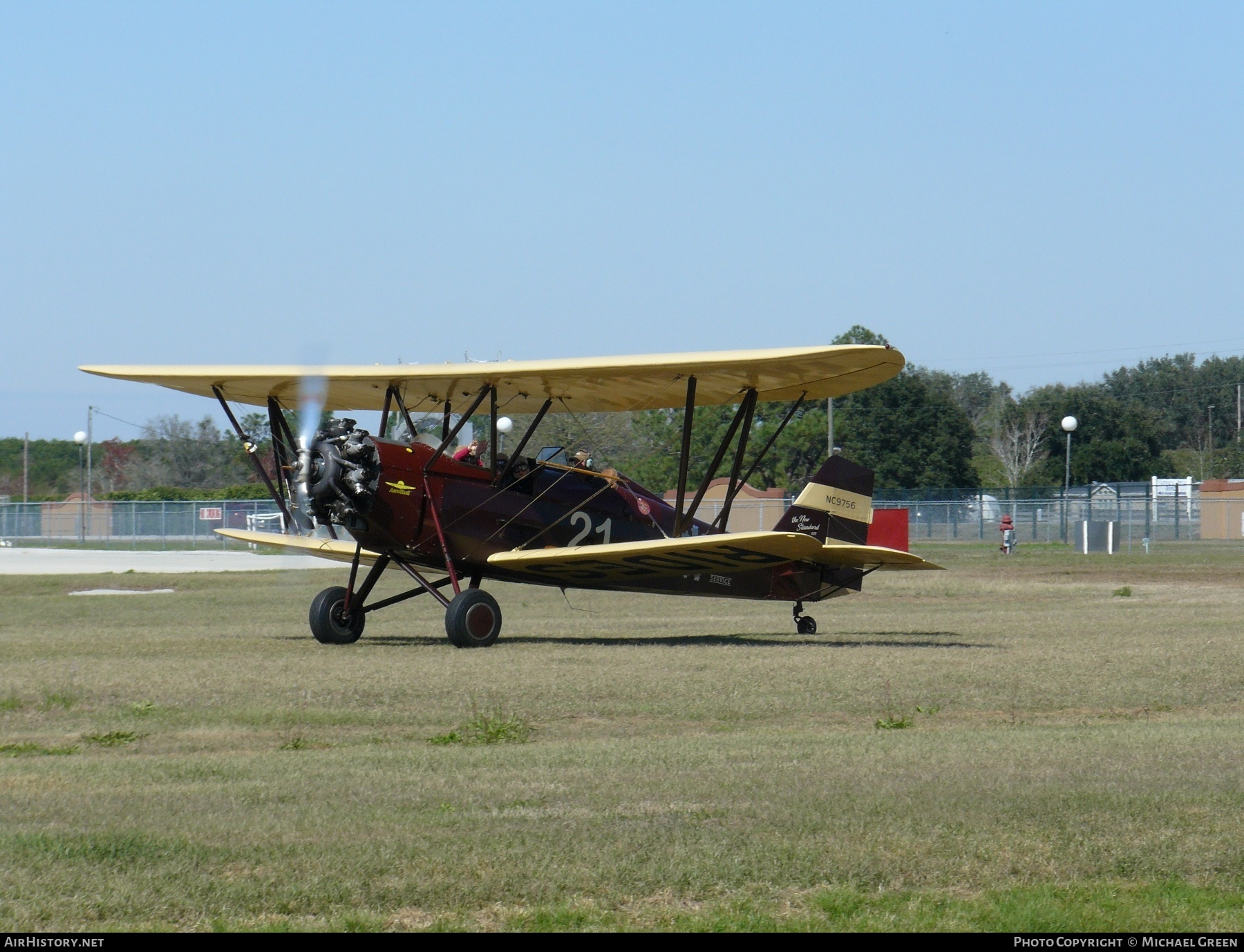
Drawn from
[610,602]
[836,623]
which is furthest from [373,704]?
[610,602]

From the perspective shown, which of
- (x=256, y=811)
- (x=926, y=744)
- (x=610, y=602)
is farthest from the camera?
(x=610, y=602)

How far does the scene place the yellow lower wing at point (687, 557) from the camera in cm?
1517

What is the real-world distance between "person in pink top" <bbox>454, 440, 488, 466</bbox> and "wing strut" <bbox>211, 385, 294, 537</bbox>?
2.10 meters

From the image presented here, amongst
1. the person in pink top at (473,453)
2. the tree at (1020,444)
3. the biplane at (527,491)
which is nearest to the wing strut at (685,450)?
the biplane at (527,491)

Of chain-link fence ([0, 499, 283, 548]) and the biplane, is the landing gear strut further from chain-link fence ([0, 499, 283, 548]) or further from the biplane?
chain-link fence ([0, 499, 283, 548])

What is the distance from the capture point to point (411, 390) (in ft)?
57.1

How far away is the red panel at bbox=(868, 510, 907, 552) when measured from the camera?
23.8m

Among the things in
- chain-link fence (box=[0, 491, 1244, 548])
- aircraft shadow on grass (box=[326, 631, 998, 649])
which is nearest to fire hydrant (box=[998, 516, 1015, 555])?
chain-link fence (box=[0, 491, 1244, 548])

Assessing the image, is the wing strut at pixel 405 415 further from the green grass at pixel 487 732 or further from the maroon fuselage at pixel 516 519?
the green grass at pixel 487 732

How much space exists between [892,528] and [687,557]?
30.1 ft

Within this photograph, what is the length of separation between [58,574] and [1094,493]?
5199 cm

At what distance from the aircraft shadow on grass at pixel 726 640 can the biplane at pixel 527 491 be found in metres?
0.51

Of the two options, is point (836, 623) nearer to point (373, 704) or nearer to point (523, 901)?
point (373, 704)

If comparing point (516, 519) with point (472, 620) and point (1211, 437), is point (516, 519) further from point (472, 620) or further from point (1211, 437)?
point (1211, 437)
